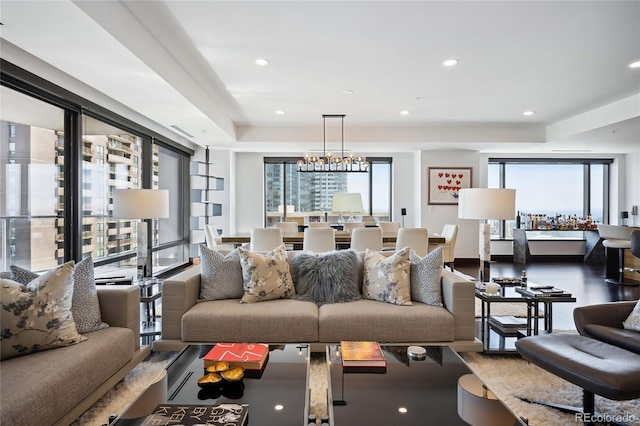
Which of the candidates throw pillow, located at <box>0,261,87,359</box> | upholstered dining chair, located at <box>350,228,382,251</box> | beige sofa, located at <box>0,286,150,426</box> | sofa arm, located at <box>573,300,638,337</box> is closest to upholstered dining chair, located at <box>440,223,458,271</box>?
upholstered dining chair, located at <box>350,228,382,251</box>

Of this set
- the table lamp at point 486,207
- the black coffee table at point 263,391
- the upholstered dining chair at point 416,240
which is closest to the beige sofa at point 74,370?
the black coffee table at point 263,391

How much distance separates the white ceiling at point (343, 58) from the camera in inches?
106

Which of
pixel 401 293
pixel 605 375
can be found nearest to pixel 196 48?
pixel 401 293

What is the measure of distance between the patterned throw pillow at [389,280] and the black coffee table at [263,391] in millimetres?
1063

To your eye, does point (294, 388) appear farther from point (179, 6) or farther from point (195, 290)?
point (179, 6)

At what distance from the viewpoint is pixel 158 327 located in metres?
3.29

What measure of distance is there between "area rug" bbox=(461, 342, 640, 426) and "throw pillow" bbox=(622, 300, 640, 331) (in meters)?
0.43

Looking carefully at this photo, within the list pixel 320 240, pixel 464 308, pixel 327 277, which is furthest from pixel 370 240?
pixel 464 308

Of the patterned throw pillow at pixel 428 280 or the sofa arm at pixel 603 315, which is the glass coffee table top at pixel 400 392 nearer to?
the patterned throw pillow at pixel 428 280

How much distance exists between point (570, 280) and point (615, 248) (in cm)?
88

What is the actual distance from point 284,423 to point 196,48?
3.33 meters

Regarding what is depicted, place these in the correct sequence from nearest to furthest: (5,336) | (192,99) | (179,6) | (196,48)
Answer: (5,336) < (179,6) < (196,48) < (192,99)

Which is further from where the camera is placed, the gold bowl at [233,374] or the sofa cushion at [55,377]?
the gold bowl at [233,374]

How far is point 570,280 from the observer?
6.01m
